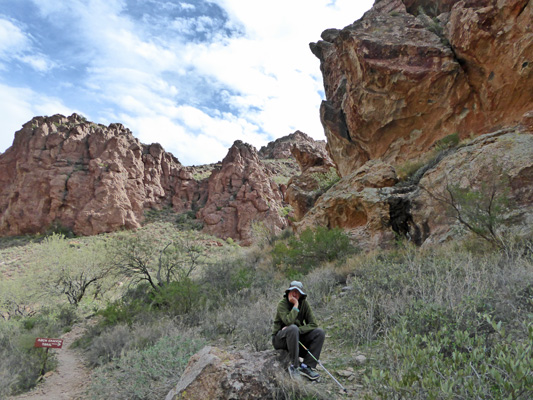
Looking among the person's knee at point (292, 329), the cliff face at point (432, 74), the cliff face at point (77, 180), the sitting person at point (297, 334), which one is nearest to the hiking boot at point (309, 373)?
the sitting person at point (297, 334)

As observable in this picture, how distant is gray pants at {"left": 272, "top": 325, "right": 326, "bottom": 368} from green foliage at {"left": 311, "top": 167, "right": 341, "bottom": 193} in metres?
→ 13.5

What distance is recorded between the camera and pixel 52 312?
41.6 feet

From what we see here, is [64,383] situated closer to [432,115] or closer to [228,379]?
[228,379]

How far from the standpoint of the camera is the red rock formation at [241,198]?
35438 mm

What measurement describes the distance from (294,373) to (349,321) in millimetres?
A: 1661

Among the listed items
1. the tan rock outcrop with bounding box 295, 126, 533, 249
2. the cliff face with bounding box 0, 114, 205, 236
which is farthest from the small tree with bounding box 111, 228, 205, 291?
the cliff face with bounding box 0, 114, 205, 236

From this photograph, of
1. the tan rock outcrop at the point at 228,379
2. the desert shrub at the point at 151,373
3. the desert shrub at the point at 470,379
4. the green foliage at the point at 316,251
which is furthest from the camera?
the green foliage at the point at 316,251

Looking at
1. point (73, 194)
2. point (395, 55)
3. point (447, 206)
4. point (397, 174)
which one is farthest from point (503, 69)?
point (73, 194)

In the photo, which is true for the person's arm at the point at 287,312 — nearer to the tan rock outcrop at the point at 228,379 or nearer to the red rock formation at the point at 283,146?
the tan rock outcrop at the point at 228,379

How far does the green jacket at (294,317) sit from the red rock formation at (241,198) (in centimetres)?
2909

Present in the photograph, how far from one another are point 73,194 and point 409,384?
134ft

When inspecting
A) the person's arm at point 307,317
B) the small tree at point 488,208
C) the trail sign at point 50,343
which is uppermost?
the small tree at point 488,208

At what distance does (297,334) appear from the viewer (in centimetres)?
323

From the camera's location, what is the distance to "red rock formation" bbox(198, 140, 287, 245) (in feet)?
116
